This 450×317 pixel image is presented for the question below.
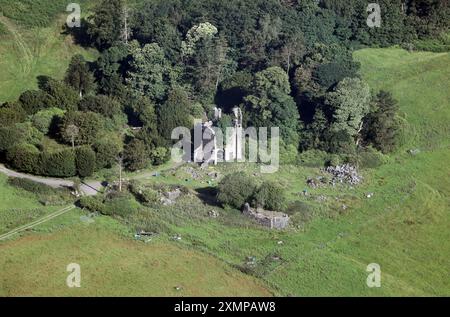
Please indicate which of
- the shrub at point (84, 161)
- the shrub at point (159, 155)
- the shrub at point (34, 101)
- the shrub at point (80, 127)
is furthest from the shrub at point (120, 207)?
the shrub at point (34, 101)

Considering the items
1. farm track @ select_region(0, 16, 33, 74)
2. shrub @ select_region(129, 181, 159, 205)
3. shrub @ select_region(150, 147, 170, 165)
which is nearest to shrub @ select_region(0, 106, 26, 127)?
farm track @ select_region(0, 16, 33, 74)

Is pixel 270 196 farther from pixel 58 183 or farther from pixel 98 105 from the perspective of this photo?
pixel 98 105

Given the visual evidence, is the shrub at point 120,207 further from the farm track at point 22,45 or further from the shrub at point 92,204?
the farm track at point 22,45

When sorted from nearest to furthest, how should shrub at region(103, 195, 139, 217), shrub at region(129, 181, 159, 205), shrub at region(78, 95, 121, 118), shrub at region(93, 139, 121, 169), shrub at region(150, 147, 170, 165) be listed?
shrub at region(103, 195, 139, 217), shrub at region(129, 181, 159, 205), shrub at region(93, 139, 121, 169), shrub at region(150, 147, 170, 165), shrub at region(78, 95, 121, 118)

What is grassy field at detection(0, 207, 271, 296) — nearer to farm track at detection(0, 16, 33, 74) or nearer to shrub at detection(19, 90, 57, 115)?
shrub at detection(19, 90, 57, 115)

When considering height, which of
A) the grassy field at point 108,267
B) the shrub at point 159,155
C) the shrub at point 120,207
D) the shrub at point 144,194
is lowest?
the grassy field at point 108,267
